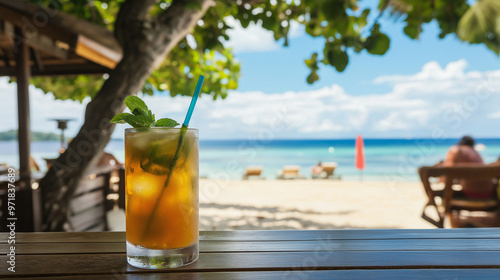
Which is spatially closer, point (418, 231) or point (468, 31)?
point (418, 231)

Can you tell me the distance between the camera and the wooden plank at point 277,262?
0.64 m

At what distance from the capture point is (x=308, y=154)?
33.7 metres

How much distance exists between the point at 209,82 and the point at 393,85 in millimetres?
46673

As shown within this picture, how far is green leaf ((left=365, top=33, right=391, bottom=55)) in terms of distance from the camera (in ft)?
4.31

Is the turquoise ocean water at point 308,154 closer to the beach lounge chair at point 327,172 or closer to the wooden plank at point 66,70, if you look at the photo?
the beach lounge chair at point 327,172

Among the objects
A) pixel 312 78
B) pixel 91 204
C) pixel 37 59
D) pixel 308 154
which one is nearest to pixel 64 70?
pixel 37 59

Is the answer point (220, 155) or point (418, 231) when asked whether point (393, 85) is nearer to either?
point (220, 155)

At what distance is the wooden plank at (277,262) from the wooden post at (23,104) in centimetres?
359

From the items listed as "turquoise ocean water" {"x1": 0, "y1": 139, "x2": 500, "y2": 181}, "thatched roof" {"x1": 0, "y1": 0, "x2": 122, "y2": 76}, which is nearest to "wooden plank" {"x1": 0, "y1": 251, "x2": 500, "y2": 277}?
"thatched roof" {"x1": 0, "y1": 0, "x2": 122, "y2": 76}

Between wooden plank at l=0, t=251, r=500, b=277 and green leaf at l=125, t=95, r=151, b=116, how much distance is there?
0.90 feet

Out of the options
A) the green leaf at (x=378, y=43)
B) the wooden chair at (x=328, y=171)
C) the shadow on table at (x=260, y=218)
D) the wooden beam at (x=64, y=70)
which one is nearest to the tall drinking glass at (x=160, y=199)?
the green leaf at (x=378, y=43)

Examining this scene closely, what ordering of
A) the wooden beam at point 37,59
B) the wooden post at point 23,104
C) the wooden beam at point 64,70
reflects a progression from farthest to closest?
the wooden beam at point 64,70 → the wooden beam at point 37,59 → the wooden post at point 23,104

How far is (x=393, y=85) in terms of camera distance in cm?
4916

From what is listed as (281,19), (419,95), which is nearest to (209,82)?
(281,19)
